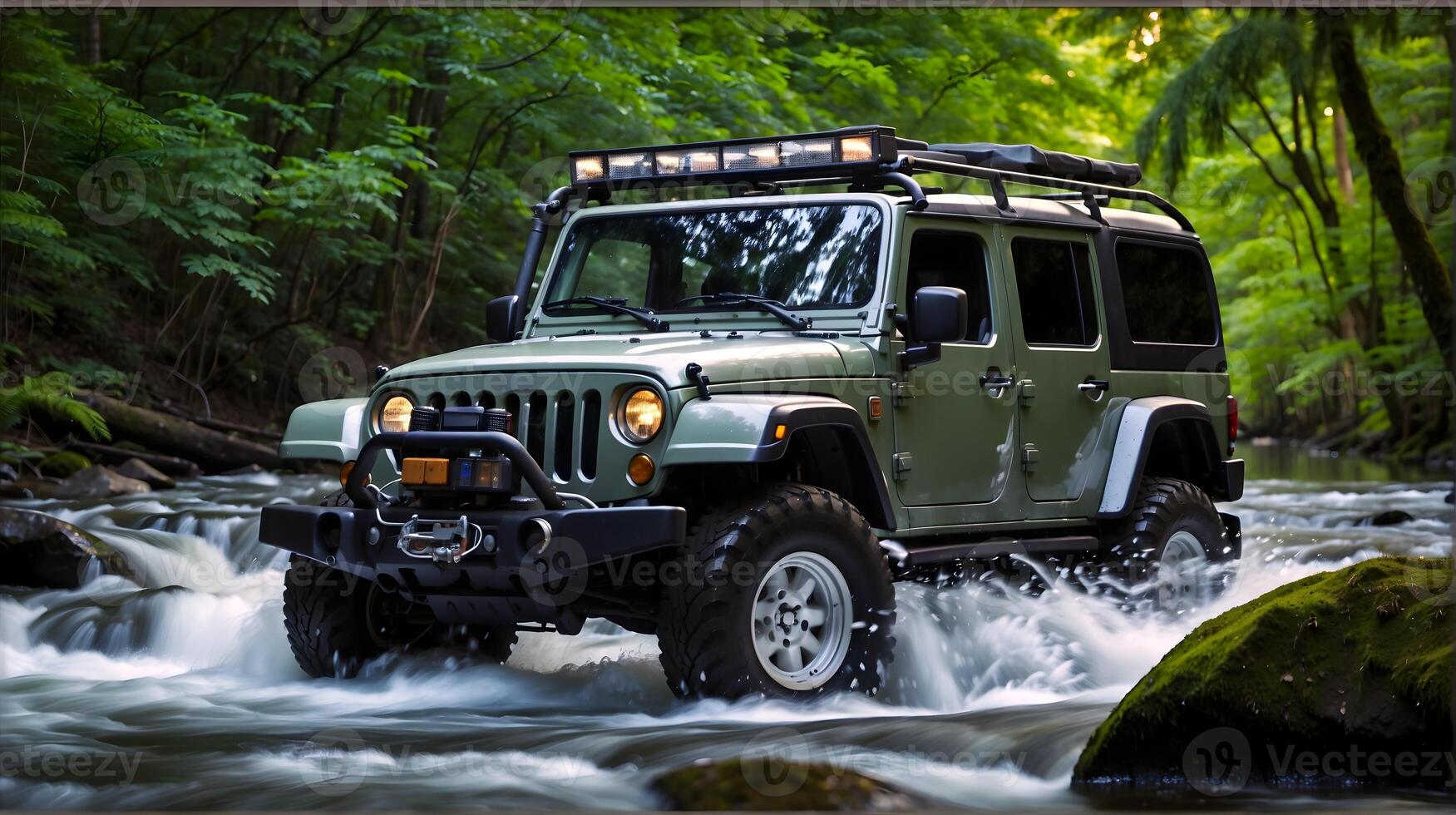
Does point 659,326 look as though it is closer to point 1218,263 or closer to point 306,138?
point 306,138

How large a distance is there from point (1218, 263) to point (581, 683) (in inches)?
1228

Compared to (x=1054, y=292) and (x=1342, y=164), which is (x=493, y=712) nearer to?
(x=1054, y=292)

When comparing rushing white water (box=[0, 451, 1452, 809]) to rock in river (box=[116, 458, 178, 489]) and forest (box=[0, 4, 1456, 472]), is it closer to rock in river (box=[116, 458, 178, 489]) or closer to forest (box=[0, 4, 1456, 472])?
forest (box=[0, 4, 1456, 472])

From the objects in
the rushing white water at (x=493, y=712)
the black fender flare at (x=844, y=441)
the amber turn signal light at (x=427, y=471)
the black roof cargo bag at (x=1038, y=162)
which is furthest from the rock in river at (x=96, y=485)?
the black fender flare at (x=844, y=441)

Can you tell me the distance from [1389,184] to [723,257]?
12.9 metres

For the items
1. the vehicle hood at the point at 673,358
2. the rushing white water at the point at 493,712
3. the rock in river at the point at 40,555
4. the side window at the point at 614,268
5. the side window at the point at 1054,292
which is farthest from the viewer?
the rock in river at the point at 40,555

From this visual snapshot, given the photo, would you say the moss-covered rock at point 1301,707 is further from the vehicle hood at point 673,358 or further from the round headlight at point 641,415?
the round headlight at point 641,415

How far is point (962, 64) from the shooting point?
21.2m

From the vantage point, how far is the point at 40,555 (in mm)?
9688

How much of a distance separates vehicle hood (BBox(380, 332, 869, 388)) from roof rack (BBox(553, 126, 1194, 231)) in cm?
88

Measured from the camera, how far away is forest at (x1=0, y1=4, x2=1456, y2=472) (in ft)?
47.3

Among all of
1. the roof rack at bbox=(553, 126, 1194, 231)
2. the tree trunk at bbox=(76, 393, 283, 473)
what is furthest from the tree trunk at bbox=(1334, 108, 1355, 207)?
the roof rack at bbox=(553, 126, 1194, 231)

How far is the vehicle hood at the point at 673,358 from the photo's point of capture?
19.3ft

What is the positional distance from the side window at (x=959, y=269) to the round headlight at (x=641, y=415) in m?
1.60
